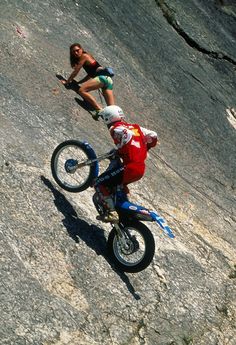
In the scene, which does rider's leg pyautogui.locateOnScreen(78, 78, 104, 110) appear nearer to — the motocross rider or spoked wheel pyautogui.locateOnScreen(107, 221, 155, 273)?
the motocross rider

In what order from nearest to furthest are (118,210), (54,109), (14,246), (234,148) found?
(14,246)
(118,210)
(54,109)
(234,148)

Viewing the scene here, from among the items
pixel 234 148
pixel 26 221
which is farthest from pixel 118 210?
pixel 234 148

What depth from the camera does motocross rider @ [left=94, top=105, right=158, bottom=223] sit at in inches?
339

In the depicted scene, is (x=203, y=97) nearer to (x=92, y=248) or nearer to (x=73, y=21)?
(x=73, y=21)

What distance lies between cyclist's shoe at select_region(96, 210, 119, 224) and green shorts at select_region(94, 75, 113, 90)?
4.19 m

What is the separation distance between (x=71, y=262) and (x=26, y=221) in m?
0.83

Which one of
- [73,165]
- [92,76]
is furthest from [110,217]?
[92,76]

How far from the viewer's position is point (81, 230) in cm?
884

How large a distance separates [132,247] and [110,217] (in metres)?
0.52

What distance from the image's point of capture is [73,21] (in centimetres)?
1400

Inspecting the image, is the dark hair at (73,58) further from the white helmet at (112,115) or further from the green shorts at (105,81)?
the white helmet at (112,115)

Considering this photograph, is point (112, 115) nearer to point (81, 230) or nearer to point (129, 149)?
point (129, 149)

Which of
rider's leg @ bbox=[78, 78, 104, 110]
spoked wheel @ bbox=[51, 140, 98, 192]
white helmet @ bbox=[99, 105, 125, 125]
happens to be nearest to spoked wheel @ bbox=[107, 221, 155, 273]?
spoked wheel @ bbox=[51, 140, 98, 192]

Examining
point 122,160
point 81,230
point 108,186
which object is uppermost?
point 122,160
